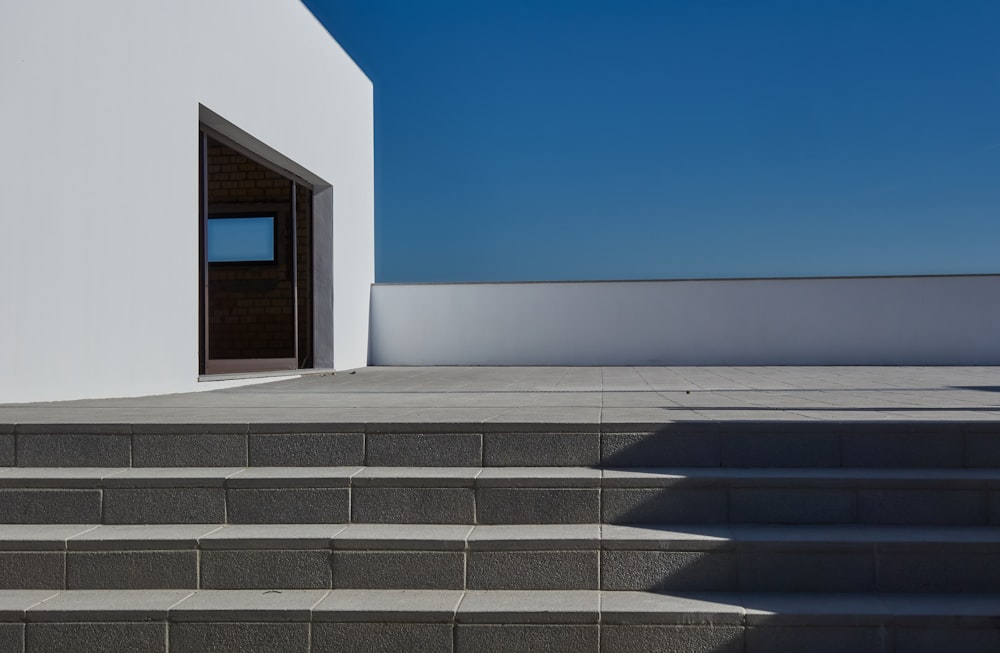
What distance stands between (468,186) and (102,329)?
19.0 metres

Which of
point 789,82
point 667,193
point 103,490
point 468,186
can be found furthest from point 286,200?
point 789,82

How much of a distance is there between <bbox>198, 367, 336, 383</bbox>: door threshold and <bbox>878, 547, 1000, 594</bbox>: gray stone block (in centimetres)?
459

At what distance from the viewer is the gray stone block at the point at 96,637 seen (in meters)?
2.33

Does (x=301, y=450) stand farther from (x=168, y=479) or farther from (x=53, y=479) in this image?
(x=53, y=479)

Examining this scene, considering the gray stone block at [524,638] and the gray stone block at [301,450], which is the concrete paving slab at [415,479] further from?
the gray stone block at [524,638]

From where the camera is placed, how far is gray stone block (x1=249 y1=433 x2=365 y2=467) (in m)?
2.89

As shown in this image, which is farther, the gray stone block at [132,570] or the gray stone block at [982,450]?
the gray stone block at [982,450]

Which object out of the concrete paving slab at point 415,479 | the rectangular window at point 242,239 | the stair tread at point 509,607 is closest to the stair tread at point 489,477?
the concrete paving slab at point 415,479

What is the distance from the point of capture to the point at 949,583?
2.40 metres

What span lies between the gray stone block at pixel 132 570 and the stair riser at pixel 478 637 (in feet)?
0.61

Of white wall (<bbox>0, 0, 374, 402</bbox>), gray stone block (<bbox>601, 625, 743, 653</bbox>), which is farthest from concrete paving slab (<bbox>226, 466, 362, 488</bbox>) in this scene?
white wall (<bbox>0, 0, 374, 402</bbox>)

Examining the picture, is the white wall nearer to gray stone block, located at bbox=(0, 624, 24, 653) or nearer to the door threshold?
the door threshold

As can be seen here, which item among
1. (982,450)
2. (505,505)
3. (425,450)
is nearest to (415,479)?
(425,450)

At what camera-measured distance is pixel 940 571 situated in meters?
2.41
